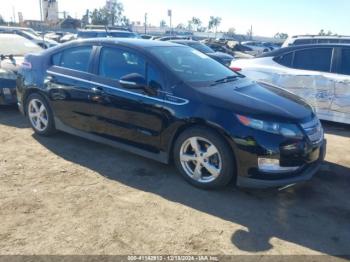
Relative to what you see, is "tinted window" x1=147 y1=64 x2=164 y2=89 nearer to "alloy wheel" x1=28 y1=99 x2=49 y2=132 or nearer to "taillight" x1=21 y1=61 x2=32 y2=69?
"alloy wheel" x1=28 y1=99 x2=49 y2=132

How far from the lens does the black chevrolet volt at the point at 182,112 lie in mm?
3783

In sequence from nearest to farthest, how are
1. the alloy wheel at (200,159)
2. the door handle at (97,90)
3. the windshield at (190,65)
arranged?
the alloy wheel at (200,159) < the windshield at (190,65) < the door handle at (97,90)

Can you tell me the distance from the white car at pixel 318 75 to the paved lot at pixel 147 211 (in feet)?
6.05

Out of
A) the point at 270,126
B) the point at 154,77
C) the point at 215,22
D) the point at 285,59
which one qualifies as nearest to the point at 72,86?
the point at 154,77

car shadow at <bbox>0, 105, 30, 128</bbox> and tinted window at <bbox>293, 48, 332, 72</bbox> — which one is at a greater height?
tinted window at <bbox>293, 48, 332, 72</bbox>

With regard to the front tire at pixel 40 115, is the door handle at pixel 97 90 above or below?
above

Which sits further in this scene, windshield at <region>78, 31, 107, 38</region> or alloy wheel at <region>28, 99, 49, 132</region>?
windshield at <region>78, 31, 107, 38</region>

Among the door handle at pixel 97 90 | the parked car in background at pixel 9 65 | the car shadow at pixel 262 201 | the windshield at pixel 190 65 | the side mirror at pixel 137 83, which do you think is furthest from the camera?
the parked car in background at pixel 9 65

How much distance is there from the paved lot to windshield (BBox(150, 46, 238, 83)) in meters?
1.23

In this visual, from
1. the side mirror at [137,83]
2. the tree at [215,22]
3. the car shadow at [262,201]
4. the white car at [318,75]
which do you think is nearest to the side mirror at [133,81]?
A: the side mirror at [137,83]

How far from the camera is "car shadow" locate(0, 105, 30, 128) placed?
6.63 meters

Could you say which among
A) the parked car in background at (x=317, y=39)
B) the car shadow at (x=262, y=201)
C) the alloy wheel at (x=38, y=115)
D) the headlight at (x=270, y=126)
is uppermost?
the parked car in background at (x=317, y=39)

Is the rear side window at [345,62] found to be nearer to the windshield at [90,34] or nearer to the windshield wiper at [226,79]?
the windshield wiper at [226,79]

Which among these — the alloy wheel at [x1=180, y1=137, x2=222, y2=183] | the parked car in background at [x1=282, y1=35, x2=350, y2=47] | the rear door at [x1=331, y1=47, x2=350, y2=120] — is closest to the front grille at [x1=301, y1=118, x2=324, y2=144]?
the alloy wheel at [x1=180, y1=137, x2=222, y2=183]
